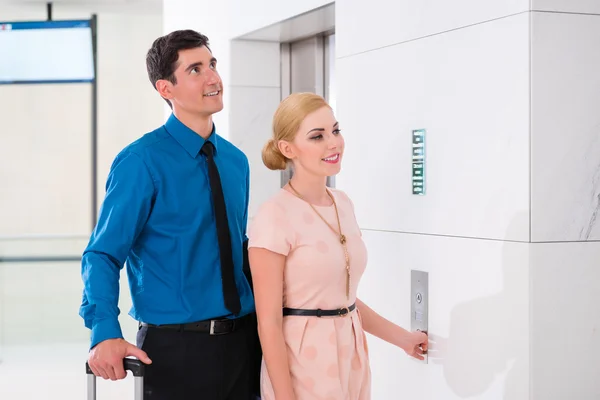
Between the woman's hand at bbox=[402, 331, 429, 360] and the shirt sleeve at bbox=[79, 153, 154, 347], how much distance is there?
3.04 feet

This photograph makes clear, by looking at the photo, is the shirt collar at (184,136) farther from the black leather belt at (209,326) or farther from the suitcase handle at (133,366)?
the suitcase handle at (133,366)

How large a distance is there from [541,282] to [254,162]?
232 cm

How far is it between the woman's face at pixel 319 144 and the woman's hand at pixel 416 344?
71 cm

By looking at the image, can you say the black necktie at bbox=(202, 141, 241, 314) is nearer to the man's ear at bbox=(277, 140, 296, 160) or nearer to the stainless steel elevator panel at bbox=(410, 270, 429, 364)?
the man's ear at bbox=(277, 140, 296, 160)

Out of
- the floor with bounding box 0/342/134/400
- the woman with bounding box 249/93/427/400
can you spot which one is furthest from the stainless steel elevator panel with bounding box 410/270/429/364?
the floor with bounding box 0/342/134/400

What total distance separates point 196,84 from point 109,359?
0.78m

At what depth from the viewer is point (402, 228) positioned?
2.71 m

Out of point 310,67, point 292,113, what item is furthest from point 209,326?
point 310,67

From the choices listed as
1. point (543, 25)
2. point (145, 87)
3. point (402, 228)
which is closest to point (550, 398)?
point (402, 228)

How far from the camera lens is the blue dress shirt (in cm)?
211

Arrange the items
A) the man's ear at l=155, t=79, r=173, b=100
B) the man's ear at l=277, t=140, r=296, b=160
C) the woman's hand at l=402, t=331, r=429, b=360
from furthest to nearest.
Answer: the woman's hand at l=402, t=331, r=429, b=360, the man's ear at l=155, t=79, r=173, b=100, the man's ear at l=277, t=140, r=296, b=160

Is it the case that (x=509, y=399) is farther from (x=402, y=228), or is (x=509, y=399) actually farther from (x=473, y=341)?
(x=402, y=228)

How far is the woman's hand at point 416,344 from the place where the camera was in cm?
252

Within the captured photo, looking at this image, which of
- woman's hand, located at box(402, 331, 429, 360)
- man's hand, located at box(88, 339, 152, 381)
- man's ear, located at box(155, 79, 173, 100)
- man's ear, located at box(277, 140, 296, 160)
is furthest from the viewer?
woman's hand, located at box(402, 331, 429, 360)
